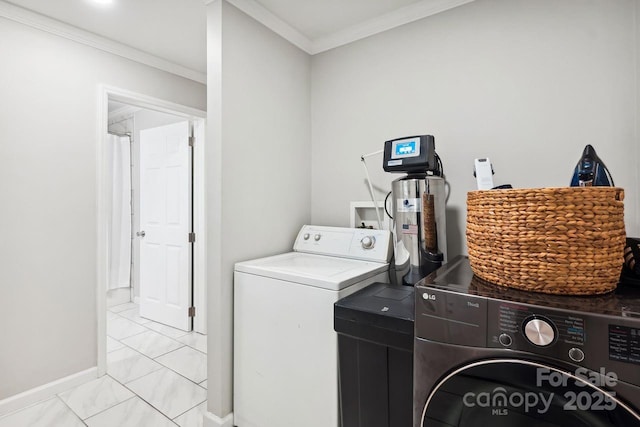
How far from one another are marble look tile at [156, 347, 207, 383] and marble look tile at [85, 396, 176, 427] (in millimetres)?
372

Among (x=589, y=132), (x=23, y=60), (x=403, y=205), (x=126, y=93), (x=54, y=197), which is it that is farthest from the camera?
(x=126, y=93)

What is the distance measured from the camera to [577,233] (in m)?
0.84

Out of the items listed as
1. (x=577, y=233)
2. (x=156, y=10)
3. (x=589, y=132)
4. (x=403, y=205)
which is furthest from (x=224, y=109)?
(x=589, y=132)

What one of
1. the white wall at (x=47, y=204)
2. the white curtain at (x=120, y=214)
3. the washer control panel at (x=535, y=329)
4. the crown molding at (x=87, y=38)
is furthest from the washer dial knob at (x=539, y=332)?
the white curtain at (x=120, y=214)

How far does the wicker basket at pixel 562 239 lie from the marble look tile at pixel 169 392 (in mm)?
1993

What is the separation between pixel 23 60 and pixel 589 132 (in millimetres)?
3236

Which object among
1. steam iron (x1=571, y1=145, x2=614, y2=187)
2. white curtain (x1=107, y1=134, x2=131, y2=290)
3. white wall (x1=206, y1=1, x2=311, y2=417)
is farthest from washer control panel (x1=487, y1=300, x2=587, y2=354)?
white curtain (x1=107, y1=134, x2=131, y2=290)

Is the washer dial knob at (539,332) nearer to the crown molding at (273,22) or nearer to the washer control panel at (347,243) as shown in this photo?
the washer control panel at (347,243)

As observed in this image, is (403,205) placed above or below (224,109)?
below

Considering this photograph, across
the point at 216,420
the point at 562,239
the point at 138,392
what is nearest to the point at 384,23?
the point at 562,239

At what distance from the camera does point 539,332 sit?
782 mm

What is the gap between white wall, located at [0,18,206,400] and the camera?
192 cm

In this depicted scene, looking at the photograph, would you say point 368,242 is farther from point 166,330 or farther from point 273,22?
point 166,330

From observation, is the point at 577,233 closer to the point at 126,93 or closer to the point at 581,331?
the point at 581,331
